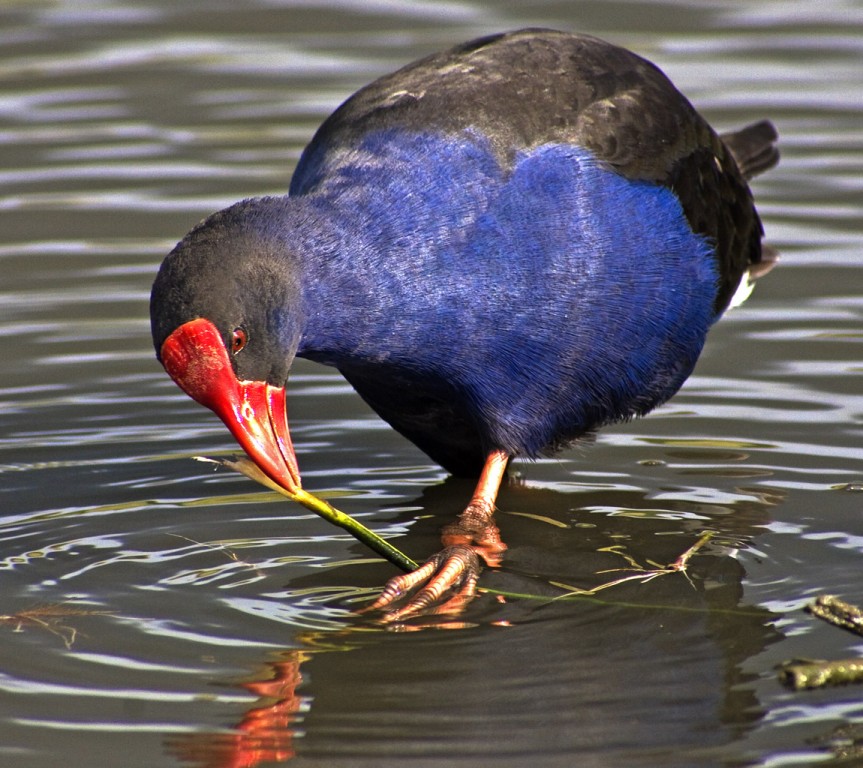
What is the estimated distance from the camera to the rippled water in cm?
362

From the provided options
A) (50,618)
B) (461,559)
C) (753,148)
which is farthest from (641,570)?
(753,148)

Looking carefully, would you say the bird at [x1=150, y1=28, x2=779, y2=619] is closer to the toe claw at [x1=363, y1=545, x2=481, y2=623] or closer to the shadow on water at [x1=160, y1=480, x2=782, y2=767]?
the toe claw at [x1=363, y1=545, x2=481, y2=623]

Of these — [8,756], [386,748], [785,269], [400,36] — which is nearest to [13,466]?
[8,756]

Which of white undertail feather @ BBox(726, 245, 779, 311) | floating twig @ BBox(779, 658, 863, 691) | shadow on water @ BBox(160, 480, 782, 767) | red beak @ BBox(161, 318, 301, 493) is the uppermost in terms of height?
red beak @ BBox(161, 318, 301, 493)

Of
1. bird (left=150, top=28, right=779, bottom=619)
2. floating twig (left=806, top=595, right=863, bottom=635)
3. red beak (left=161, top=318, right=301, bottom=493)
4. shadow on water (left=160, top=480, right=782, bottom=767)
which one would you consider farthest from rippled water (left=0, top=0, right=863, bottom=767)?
red beak (left=161, top=318, right=301, bottom=493)

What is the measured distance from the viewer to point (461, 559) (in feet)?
14.7

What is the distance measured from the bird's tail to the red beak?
278 cm

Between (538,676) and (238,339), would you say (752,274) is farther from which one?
(238,339)

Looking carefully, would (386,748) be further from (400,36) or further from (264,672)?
(400,36)

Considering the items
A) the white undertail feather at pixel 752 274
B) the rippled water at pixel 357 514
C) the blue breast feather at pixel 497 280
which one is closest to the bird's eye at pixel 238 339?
the blue breast feather at pixel 497 280

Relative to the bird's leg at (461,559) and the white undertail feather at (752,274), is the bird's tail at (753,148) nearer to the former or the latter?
the white undertail feather at (752,274)

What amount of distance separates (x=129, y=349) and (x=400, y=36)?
3972 mm

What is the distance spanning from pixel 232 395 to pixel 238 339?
0.43 ft

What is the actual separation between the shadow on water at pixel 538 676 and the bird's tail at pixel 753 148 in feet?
6.17
